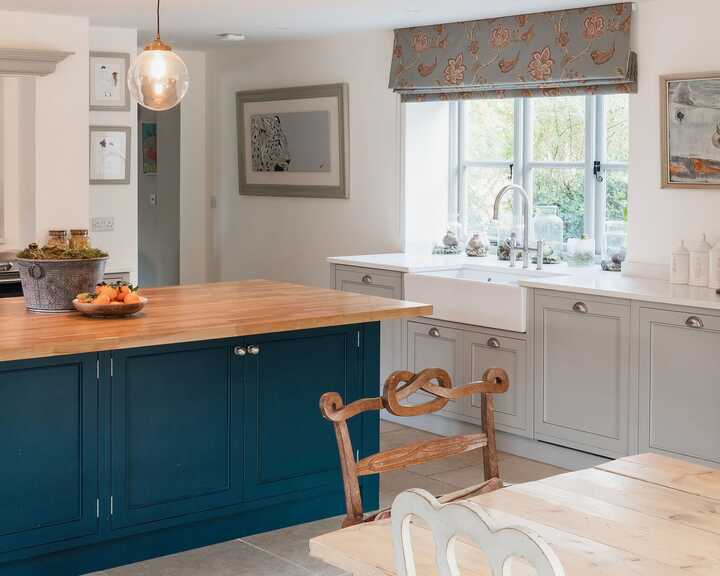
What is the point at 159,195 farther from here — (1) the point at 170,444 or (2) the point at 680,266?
(1) the point at 170,444

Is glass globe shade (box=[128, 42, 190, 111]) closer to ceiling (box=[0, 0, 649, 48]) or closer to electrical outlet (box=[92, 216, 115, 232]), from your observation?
ceiling (box=[0, 0, 649, 48])

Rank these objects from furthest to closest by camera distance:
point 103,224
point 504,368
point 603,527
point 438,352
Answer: point 103,224
point 438,352
point 504,368
point 603,527

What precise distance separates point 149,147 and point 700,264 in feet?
16.6

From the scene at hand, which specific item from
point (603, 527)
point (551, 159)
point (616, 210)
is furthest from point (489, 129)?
point (603, 527)

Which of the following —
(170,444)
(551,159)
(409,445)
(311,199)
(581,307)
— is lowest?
(170,444)

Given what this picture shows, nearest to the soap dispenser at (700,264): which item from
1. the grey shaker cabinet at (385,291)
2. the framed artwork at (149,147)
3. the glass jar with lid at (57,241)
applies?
the grey shaker cabinet at (385,291)

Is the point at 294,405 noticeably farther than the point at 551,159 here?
No

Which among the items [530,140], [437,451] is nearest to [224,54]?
[530,140]

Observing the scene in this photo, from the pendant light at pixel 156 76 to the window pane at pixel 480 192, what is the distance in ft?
9.59

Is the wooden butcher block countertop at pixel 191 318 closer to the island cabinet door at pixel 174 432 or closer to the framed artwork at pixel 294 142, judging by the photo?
the island cabinet door at pixel 174 432

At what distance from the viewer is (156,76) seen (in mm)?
3760

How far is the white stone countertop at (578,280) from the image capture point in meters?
4.47

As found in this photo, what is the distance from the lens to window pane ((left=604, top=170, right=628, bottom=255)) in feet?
18.6

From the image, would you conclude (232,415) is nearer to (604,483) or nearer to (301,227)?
(604,483)
